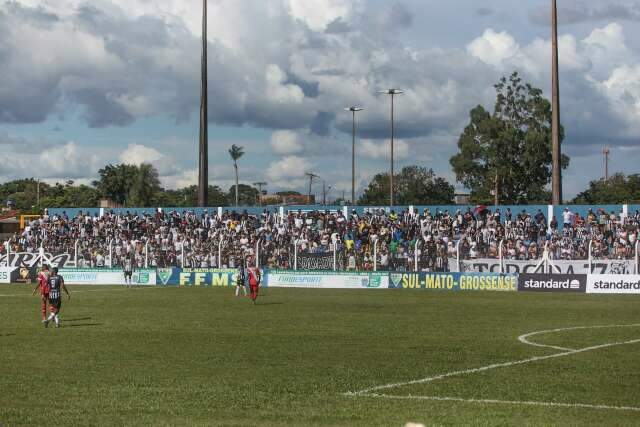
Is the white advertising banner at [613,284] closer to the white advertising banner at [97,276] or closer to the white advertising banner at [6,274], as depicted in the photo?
the white advertising banner at [97,276]

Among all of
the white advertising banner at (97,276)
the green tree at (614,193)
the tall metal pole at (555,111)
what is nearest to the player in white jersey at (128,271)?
the white advertising banner at (97,276)

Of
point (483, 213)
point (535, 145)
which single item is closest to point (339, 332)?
point (483, 213)

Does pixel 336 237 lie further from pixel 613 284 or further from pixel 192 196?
pixel 192 196

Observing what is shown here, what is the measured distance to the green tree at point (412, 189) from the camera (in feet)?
433

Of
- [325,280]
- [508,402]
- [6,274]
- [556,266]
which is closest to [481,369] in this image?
[508,402]

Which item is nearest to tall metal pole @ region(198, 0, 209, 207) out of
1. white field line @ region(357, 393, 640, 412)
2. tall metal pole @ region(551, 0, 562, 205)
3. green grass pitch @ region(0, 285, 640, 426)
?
tall metal pole @ region(551, 0, 562, 205)

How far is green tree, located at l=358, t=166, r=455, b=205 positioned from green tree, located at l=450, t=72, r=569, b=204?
144 ft

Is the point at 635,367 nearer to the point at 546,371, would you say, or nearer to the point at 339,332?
the point at 546,371

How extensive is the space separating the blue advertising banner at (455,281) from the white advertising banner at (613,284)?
389cm

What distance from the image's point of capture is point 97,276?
189ft

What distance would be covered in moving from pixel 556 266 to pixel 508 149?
37.8 meters

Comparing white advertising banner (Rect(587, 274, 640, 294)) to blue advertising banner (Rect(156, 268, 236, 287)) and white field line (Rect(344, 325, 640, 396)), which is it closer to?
blue advertising banner (Rect(156, 268, 236, 287))

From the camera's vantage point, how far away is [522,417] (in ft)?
43.8

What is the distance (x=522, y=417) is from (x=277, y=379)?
5046mm
